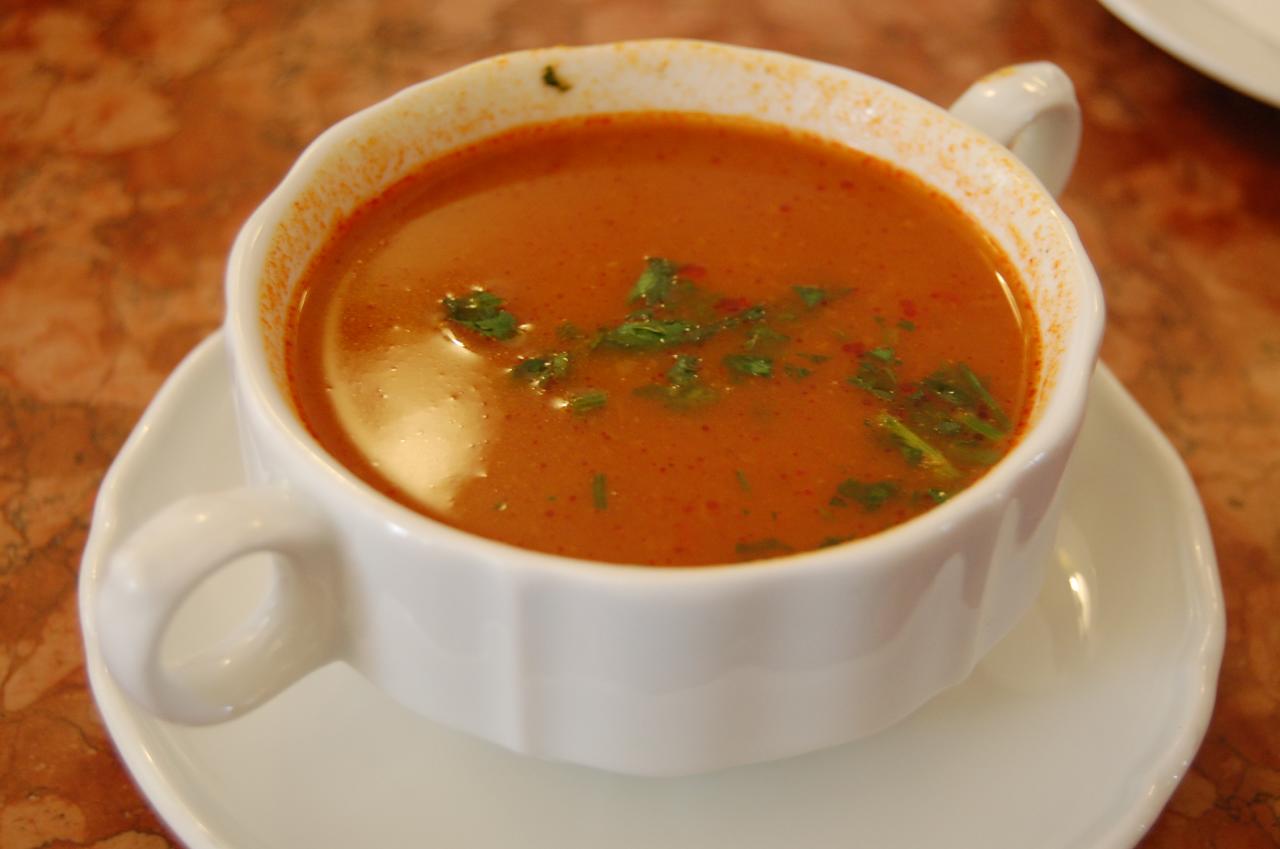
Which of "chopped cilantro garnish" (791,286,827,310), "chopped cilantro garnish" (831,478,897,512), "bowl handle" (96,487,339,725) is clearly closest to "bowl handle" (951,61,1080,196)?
"chopped cilantro garnish" (791,286,827,310)

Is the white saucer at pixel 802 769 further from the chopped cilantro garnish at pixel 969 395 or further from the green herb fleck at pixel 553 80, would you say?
the green herb fleck at pixel 553 80

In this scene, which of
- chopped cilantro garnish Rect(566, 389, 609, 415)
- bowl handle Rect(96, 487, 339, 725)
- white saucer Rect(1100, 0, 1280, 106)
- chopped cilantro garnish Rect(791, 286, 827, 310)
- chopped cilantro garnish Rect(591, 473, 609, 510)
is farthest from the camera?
white saucer Rect(1100, 0, 1280, 106)

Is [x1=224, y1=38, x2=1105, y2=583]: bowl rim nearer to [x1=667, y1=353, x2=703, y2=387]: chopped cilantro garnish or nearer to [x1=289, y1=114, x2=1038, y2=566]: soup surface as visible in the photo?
[x1=289, y1=114, x2=1038, y2=566]: soup surface

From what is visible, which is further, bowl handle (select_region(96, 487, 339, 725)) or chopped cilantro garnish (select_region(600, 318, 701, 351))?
chopped cilantro garnish (select_region(600, 318, 701, 351))

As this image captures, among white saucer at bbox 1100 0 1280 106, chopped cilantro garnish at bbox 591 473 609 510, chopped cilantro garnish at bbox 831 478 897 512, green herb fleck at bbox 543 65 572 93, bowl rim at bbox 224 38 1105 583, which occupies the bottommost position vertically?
white saucer at bbox 1100 0 1280 106

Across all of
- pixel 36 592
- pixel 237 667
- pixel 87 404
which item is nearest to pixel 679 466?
pixel 237 667

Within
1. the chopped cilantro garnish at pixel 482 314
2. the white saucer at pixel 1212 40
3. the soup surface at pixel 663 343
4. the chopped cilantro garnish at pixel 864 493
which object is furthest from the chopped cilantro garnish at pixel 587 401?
the white saucer at pixel 1212 40

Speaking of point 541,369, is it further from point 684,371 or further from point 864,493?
point 864,493

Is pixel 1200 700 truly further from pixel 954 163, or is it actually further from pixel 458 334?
pixel 458 334
